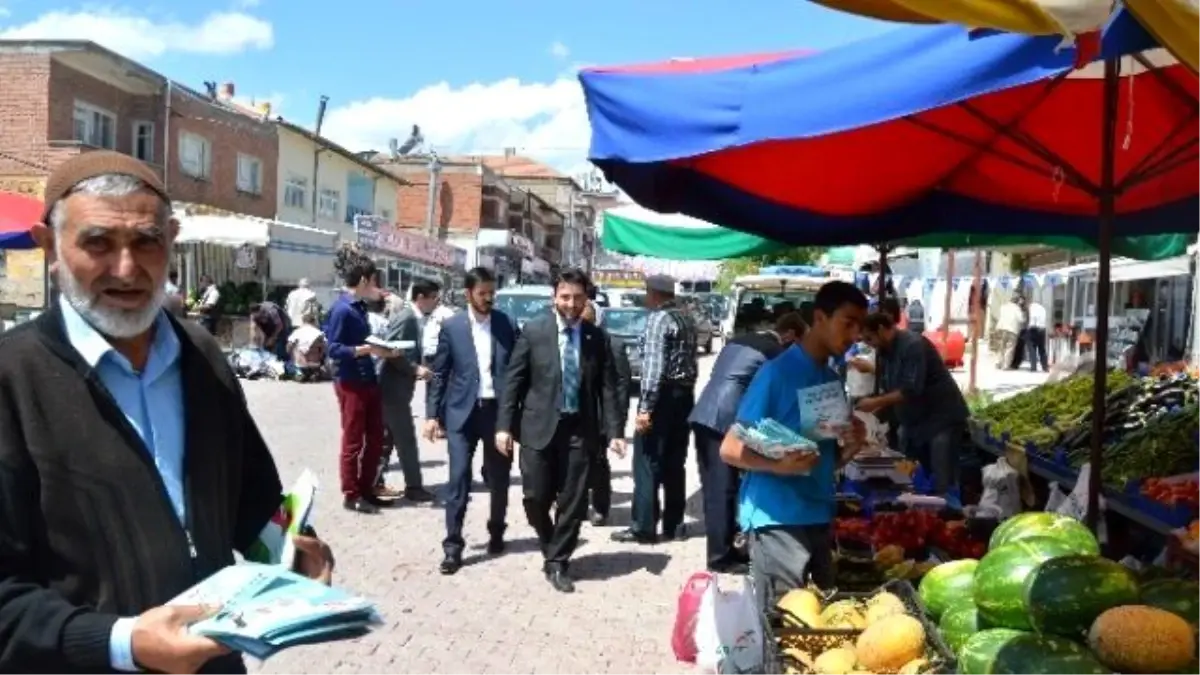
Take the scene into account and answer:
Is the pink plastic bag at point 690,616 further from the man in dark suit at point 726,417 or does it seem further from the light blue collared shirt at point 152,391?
the man in dark suit at point 726,417

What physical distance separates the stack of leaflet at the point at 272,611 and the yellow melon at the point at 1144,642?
1.89m

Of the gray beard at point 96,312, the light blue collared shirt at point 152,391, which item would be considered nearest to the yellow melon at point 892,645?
the light blue collared shirt at point 152,391

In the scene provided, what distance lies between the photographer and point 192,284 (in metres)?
25.5

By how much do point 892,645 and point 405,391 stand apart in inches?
261

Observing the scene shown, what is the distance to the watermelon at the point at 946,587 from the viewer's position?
3.51m

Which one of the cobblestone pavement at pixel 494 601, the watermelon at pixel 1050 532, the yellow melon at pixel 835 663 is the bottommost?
the cobblestone pavement at pixel 494 601

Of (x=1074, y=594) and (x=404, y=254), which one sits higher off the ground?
(x=404, y=254)

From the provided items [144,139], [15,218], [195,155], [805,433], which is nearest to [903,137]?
[805,433]

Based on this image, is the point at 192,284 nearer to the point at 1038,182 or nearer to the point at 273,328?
the point at 273,328

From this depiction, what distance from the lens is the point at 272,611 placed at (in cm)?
183

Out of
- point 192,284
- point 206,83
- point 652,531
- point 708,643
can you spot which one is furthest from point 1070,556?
point 206,83

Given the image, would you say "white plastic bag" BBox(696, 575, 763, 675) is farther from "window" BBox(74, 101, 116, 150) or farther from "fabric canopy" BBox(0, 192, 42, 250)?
"window" BBox(74, 101, 116, 150)

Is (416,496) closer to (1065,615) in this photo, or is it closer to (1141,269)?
(1065,615)

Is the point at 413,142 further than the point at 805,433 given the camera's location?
Yes
